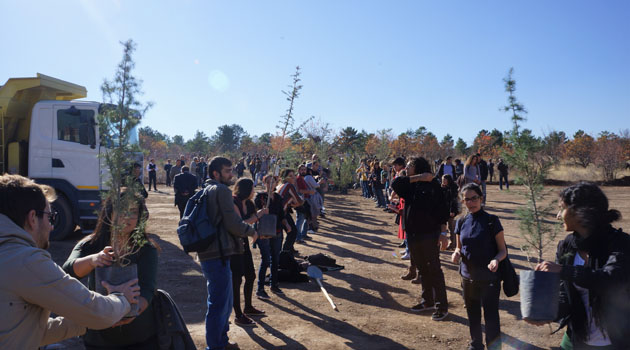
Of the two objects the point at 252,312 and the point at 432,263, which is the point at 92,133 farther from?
the point at 432,263

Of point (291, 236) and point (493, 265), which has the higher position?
point (493, 265)

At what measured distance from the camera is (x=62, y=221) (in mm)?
9055

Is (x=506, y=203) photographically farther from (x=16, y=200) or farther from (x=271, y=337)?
(x=16, y=200)

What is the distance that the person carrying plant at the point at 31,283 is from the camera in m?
1.54

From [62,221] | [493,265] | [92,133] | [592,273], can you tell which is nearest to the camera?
[592,273]

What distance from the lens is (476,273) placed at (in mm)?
3924

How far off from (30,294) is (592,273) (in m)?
2.66

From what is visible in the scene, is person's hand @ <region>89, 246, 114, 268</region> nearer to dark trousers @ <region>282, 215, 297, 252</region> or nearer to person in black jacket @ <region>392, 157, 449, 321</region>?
person in black jacket @ <region>392, 157, 449, 321</region>

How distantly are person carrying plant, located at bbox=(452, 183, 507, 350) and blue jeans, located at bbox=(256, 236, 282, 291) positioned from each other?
109 inches

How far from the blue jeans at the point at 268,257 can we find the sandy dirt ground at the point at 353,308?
0.28 meters

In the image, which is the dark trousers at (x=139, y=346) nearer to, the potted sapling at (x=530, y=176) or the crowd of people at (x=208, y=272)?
the crowd of people at (x=208, y=272)

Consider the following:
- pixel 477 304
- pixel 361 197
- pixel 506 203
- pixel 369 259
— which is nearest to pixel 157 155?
pixel 361 197

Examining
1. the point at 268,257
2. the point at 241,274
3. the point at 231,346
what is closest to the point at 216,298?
the point at 241,274

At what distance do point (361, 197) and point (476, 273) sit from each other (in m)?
18.1
